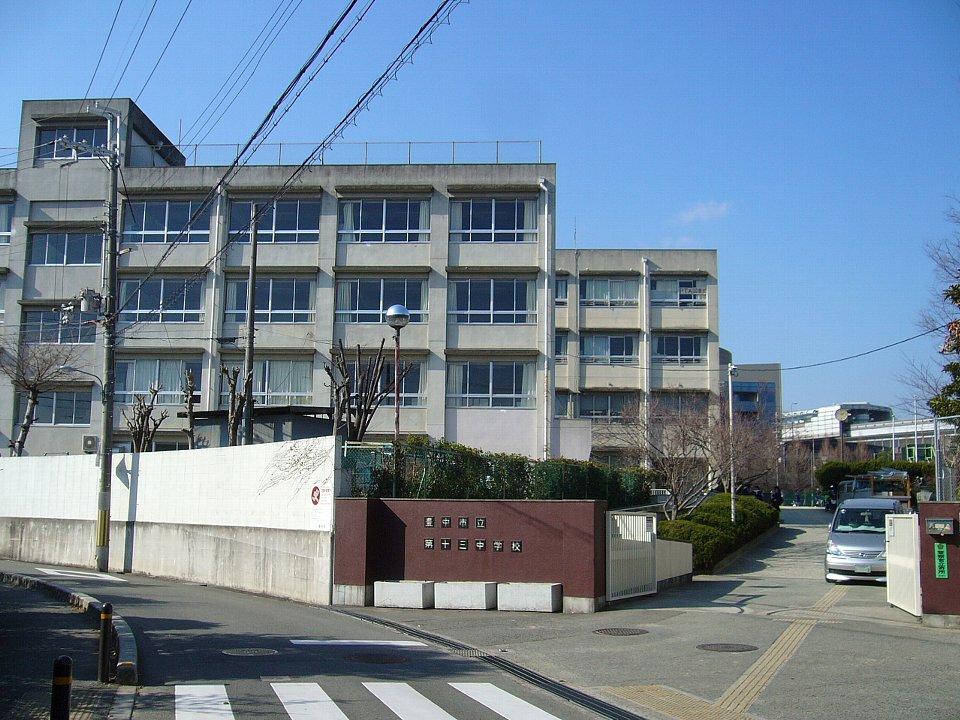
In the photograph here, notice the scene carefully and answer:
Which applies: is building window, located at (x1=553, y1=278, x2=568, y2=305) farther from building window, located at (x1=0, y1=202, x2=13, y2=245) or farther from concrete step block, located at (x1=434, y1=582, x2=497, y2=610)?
concrete step block, located at (x1=434, y1=582, x2=497, y2=610)

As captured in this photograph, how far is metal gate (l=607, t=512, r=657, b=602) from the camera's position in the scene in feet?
57.5

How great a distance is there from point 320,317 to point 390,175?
20.6 ft

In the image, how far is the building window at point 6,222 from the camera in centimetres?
4006

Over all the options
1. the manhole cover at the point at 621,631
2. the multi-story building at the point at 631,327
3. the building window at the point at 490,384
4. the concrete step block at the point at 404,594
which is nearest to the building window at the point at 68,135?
the building window at the point at 490,384

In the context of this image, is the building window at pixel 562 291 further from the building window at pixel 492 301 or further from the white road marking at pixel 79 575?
the white road marking at pixel 79 575

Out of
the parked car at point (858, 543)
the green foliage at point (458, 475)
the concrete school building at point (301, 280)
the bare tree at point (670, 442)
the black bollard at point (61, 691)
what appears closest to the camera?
the black bollard at point (61, 691)

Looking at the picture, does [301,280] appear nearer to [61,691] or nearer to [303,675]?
[303,675]

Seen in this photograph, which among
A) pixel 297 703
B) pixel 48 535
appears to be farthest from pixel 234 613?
pixel 48 535

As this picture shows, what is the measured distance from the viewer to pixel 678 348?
5009 cm

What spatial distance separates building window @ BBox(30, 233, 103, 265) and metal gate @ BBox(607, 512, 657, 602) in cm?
2893

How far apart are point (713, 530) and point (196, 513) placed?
12815 millimetres

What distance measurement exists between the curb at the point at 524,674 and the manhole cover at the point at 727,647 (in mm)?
2803

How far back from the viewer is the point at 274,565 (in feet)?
65.0

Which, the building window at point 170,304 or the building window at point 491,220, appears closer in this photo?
the building window at point 491,220
